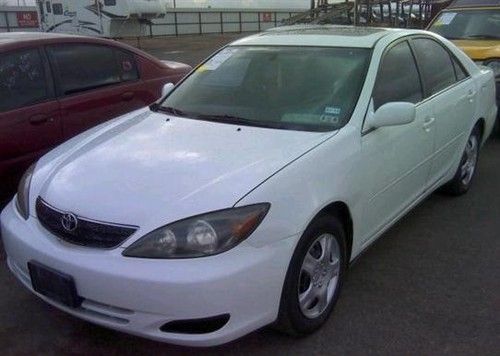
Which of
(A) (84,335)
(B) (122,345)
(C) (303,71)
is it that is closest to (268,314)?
(B) (122,345)

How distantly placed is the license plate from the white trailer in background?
62.3ft

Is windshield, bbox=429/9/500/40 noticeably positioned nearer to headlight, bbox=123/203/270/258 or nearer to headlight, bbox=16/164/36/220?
headlight, bbox=123/203/270/258

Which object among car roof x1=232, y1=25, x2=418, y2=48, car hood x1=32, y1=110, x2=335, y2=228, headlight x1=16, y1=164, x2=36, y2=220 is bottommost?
headlight x1=16, y1=164, x2=36, y2=220

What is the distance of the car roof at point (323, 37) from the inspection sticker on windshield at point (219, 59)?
0.28 feet

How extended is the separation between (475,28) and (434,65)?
3.76m

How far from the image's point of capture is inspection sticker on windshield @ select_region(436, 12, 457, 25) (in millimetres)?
7781

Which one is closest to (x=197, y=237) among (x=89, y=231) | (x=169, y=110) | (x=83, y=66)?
(x=89, y=231)

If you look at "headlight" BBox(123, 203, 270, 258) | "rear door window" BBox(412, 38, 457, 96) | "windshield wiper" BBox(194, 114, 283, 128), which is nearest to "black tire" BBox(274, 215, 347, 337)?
"headlight" BBox(123, 203, 270, 258)

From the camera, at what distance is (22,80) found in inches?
170

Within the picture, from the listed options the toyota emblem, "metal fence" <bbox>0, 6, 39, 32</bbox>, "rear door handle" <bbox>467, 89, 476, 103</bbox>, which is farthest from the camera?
"metal fence" <bbox>0, 6, 39, 32</bbox>

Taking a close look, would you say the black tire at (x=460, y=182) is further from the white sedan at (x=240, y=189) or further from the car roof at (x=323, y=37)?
the car roof at (x=323, y=37)

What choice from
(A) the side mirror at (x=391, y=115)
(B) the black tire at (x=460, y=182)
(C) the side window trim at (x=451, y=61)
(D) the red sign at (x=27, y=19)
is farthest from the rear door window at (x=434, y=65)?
(D) the red sign at (x=27, y=19)

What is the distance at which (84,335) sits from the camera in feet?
9.53

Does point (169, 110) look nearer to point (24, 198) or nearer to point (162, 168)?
point (162, 168)
